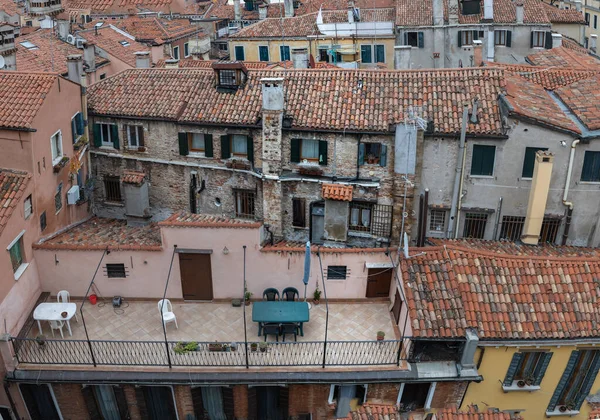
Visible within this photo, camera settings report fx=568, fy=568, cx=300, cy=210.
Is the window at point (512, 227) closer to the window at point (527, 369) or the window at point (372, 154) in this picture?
the window at point (372, 154)

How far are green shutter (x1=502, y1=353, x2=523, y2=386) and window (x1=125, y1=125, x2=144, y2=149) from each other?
18866 millimetres

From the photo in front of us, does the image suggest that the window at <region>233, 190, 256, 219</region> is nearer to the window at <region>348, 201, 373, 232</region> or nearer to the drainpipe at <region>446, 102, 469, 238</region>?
the window at <region>348, 201, 373, 232</region>

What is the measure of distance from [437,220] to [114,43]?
2736cm

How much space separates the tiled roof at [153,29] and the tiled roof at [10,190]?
84.7 ft

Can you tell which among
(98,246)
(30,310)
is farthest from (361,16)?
(30,310)

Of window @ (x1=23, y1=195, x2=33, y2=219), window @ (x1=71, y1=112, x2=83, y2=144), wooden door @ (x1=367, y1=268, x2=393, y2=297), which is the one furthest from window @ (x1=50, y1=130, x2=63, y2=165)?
wooden door @ (x1=367, y1=268, x2=393, y2=297)

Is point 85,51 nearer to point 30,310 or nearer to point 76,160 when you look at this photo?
point 76,160

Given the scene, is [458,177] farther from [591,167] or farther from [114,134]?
[114,134]

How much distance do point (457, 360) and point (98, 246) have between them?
14.2 m

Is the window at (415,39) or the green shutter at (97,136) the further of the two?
the window at (415,39)

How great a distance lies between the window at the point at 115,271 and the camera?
2273 centimetres

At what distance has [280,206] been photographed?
26.1m

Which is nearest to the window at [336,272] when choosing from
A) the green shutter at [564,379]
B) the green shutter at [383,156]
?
the green shutter at [383,156]

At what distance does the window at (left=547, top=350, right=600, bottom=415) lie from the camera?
1911 cm
